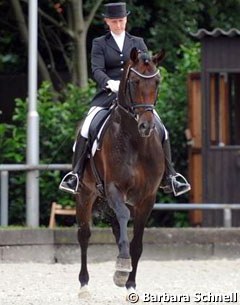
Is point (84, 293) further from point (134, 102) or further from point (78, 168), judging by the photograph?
point (134, 102)

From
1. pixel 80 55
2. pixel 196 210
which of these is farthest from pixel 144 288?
pixel 80 55

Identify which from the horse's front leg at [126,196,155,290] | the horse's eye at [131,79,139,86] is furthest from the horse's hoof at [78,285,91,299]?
the horse's eye at [131,79,139,86]

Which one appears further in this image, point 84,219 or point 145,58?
point 84,219

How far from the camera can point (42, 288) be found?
46.8 ft

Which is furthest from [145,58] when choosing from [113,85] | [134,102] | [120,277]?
[120,277]

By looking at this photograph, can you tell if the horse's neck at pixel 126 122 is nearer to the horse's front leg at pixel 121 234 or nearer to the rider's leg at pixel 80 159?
the horse's front leg at pixel 121 234

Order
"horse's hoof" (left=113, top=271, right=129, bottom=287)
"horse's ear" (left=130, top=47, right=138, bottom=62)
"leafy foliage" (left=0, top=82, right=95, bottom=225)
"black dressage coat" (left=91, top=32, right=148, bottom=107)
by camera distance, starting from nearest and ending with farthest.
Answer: "horse's hoof" (left=113, top=271, right=129, bottom=287)
"horse's ear" (left=130, top=47, right=138, bottom=62)
"black dressage coat" (left=91, top=32, right=148, bottom=107)
"leafy foliage" (left=0, top=82, right=95, bottom=225)

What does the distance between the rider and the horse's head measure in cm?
81

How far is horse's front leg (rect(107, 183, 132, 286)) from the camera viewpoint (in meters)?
11.8

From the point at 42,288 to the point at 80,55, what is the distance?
6.98 m

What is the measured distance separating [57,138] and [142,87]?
6985 mm

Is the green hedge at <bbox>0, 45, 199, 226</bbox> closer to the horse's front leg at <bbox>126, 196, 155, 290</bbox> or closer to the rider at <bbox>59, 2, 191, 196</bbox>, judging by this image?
the rider at <bbox>59, 2, 191, 196</bbox>

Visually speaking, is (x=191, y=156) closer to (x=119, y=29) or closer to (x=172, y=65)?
(x=172, y=65)

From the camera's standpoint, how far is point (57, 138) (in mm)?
18969
